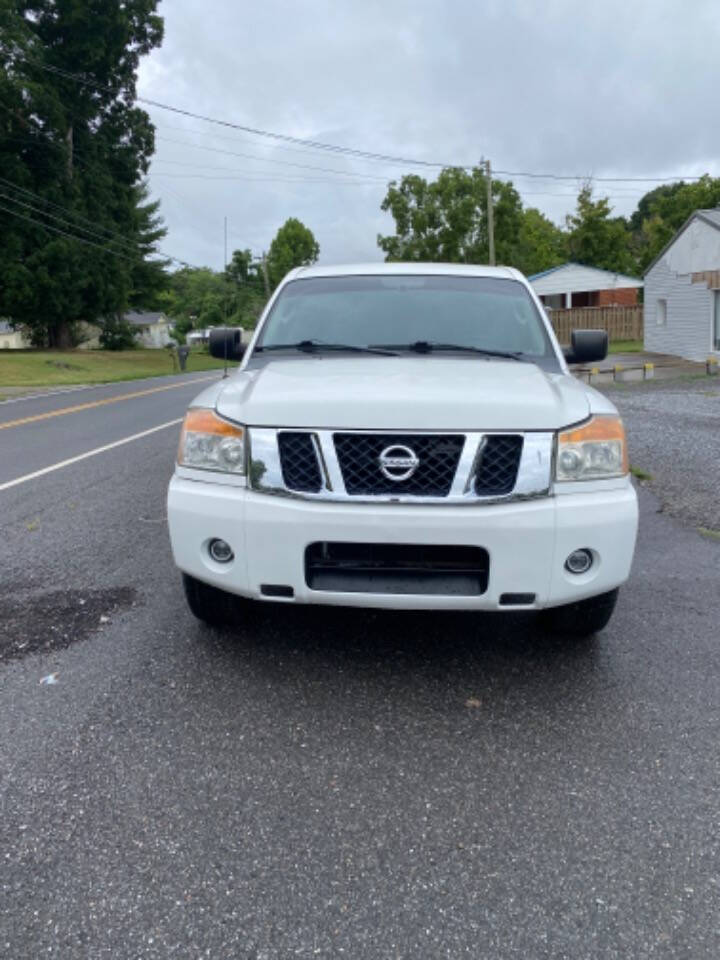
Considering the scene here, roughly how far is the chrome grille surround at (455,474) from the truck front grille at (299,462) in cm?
1

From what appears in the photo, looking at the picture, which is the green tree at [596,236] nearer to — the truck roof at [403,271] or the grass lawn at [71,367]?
the grass lawn at [71,367]

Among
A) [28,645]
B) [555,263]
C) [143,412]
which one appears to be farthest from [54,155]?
[28,645]

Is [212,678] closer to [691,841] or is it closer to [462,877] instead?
[462,877]

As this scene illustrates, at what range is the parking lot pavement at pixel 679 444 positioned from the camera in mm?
6465

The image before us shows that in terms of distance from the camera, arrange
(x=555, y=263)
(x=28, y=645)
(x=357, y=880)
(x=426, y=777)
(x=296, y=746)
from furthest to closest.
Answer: (x=555, y=263) < (x=28, y=645) < (x=296, y=746) < (x=426, y=777) < (x=357, y=880)

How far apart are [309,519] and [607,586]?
3.94ft

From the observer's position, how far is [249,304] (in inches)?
Answer: 3172

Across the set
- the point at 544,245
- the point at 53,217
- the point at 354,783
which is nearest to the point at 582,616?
the point at 354,783

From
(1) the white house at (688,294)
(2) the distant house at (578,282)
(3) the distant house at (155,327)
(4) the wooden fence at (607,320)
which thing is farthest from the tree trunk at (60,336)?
(3) the distant house at (155,327)

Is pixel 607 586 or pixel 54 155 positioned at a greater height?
pixel 54 155

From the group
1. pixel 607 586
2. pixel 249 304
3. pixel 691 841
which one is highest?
pixel 249 304

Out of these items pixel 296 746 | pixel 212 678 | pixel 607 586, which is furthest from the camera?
pixel 212 678

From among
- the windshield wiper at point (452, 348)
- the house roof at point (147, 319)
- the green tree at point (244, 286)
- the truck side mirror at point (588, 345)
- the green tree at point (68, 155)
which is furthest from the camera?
the house roof at point (147, 319)

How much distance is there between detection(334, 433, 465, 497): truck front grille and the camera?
294 centimetres
